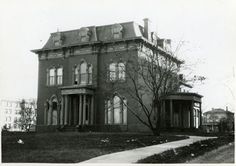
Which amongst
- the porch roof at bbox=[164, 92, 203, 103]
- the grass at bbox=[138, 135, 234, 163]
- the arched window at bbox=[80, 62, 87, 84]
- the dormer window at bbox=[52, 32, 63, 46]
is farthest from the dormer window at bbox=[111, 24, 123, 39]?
the grass at bbox=[138, 135, 234, 163]

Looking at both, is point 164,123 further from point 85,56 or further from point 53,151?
point 53,151

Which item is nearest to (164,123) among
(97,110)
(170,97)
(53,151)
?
(170,97)

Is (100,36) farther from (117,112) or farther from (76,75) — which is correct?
(117,112)

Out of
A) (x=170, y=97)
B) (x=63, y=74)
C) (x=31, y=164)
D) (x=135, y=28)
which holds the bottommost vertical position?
(x=31, y=164)

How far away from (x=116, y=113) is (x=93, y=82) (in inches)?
137

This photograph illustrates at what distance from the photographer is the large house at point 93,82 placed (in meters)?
33.5

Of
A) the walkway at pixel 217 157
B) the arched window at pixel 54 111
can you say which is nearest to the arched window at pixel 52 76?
the arched window at pixel 54 111

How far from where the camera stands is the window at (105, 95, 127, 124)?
110 ft

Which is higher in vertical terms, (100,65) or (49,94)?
(100,65)

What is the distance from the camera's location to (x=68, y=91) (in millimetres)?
34531

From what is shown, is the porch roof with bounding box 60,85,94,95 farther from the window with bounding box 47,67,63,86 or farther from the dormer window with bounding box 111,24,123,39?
the dormer window with bounding box 111,24,123,39

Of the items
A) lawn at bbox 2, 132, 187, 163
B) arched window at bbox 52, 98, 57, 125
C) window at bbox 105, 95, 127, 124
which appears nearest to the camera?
lawn at bbox 2, 132, 187, 163

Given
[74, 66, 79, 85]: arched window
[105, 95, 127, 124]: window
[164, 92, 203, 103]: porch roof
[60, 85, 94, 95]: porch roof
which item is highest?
[74, 66, 79, 85]: arched window

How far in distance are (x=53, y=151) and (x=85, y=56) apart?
68.6 feet
